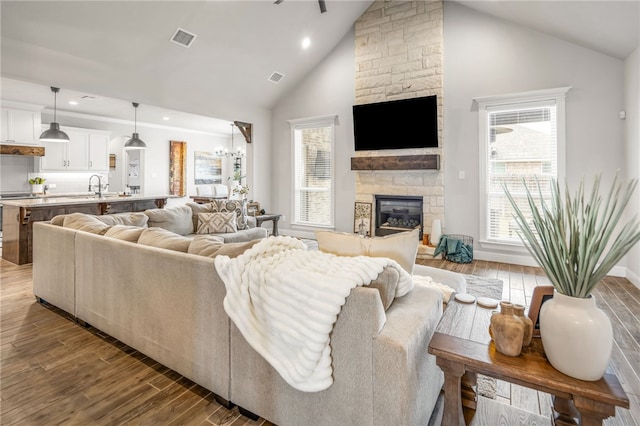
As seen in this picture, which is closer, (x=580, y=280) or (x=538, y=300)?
(x=580, y=280)

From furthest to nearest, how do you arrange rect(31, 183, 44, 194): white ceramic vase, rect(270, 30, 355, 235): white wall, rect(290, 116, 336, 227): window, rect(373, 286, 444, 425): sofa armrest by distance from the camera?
rect(31, 183, 44, 194): white ceramic vase < rect(290, 116, 336, 227): window < rect(270, 30, 355, 235): white wall < rect(373, 286, 444, 425): sofa armrest

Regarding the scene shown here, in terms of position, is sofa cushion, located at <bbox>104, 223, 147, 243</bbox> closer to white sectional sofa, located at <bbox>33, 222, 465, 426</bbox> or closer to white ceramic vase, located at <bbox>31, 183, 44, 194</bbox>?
→ white sectional sofa, located at <bbox>33, 222, 465, 426</bbox>

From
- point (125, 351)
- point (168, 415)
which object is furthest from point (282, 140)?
point (168, 415)

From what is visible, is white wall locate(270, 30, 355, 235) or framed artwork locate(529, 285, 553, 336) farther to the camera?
white wall locate(270, 30, 355, 235)

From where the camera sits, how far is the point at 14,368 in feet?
7.06

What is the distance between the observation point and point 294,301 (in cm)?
138

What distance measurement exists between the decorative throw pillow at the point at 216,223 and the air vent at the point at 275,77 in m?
2.85

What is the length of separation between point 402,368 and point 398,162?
459 centimetres

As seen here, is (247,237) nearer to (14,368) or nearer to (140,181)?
(14,368)

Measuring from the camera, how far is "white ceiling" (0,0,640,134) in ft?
11.8

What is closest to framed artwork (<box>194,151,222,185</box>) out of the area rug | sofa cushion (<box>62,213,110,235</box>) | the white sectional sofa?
sofa cushion (<box>62,213,110,235</box>)

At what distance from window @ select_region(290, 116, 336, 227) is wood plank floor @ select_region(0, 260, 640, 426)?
445cm

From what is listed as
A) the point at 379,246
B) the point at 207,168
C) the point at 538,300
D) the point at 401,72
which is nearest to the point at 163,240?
the point at 379,246

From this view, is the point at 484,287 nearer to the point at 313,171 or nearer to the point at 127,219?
the point at 313,171
